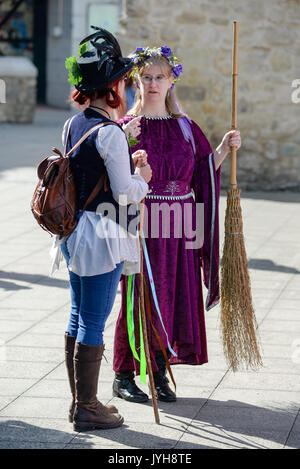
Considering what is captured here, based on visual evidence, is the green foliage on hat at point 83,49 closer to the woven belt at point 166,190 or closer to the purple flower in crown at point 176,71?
the purple flower in crown at point 176,71

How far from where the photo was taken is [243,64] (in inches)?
467

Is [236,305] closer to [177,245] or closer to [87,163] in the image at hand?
[177,245]

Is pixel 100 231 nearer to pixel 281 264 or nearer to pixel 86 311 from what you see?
pixel 86 311

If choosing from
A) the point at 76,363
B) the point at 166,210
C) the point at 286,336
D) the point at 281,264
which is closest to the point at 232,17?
the point at 281,264

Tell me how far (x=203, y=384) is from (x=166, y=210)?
3.04ft

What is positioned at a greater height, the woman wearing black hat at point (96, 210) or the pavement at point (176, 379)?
the woman wearing black hat at point (96, 210)

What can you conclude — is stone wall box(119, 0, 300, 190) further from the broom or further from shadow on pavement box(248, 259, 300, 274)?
the broom

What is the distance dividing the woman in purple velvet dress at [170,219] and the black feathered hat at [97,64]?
1.54 ft

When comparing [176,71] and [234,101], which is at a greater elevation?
[176,71]

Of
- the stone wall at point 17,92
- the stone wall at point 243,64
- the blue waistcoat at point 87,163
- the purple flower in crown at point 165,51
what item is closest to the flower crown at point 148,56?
the purple flower in crown at point 165,51

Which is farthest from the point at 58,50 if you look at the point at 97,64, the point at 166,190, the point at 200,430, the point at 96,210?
the point at 200,430

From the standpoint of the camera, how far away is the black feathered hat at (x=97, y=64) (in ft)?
13.3

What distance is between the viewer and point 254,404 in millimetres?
4582

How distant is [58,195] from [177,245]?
88 cm
